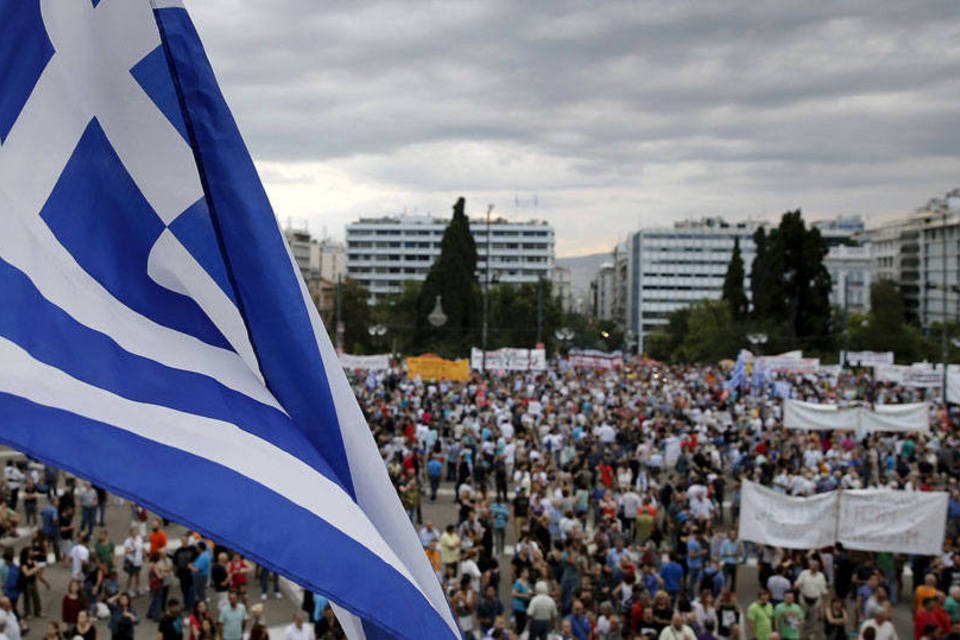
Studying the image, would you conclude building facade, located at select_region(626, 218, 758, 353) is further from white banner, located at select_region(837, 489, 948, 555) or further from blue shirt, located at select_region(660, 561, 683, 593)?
blue shirt, located at select_region(660, 561, 683, 593)

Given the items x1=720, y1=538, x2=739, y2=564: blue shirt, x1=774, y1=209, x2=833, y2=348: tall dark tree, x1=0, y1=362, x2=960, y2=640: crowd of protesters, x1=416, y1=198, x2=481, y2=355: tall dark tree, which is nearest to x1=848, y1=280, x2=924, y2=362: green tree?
x1=774, y1=209, x2=833, y2=348: tall dark tree

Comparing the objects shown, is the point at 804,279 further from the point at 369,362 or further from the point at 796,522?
the point at 796,522

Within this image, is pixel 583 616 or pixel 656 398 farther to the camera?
pixel 656 398

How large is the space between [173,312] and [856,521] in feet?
43.2

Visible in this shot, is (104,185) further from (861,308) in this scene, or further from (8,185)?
(861,308)

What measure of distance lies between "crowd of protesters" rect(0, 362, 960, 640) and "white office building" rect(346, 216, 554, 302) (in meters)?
144

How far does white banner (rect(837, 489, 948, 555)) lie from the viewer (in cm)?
1470

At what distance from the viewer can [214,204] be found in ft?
11.4

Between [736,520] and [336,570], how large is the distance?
56.6 ft

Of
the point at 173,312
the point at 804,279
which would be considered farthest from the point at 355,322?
the point at 173,312

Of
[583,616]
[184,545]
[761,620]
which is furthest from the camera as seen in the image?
[184,545]

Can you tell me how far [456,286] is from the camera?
65438mm

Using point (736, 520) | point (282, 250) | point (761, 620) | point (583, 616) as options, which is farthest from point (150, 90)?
point (736, 520)

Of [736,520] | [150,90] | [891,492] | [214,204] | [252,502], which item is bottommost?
[736,520]
